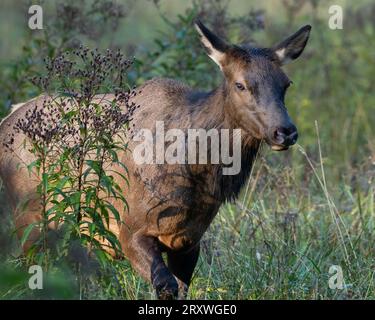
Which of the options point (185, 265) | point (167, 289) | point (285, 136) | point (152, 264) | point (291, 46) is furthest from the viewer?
point (185, 265)

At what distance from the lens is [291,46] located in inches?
284

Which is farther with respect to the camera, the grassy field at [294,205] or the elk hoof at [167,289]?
the grassy field at [294,205]

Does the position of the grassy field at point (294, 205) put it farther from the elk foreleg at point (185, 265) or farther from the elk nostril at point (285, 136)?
the elk nostril at point (285, 136)

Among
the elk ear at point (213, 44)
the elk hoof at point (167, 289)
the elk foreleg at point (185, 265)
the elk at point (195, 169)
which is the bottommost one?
the elk hoof at point (167, 289)

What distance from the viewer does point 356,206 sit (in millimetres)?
9367

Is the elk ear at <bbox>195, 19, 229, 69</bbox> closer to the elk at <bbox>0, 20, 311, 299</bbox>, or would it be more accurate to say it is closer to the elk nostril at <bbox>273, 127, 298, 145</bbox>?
the elk at <bbox>0, 20, 311, 299</bbox>

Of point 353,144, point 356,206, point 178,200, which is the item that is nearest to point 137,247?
point 178,200

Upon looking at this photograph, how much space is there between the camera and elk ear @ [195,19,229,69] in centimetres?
691

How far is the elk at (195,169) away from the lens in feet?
22.4

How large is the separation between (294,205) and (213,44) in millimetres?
2584

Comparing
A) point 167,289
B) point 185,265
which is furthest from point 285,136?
point 185,265

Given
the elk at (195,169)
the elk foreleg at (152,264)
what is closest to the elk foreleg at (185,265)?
the elk at (195,169)

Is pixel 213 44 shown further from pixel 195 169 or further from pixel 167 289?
pixel 167 289

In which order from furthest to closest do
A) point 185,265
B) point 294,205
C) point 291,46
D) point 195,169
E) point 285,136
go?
point 294,205
point 185,265
point 291,46
point 195,169
point 285,136
